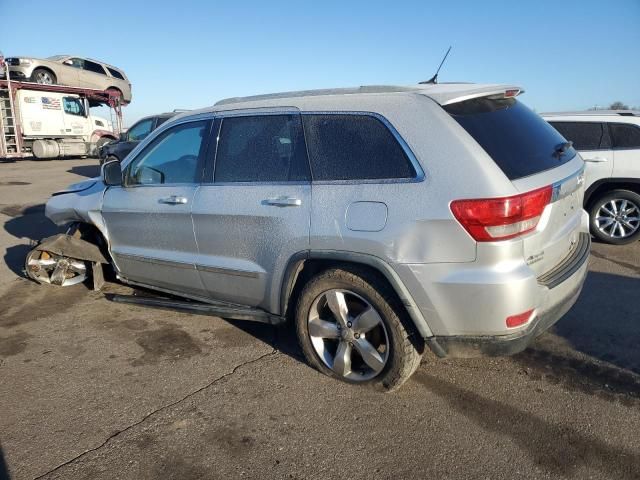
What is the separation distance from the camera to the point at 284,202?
123 inches

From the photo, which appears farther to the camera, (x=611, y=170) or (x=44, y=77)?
(x=44, y=77)

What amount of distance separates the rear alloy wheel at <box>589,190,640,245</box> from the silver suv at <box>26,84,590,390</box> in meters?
3.60

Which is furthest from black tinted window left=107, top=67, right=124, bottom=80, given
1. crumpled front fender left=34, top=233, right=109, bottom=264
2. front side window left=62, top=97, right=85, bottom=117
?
crumpled front fender left=34, top=233, right=109, bottom=264

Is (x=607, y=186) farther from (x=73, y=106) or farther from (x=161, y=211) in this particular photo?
(x=73, y=106)

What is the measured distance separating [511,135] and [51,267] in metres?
4.67

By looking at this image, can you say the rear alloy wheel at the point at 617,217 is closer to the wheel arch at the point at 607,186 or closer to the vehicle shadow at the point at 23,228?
the wheel arch at the point at 607,186

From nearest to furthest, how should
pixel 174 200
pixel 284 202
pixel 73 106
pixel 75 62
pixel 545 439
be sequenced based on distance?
1. pixel 545 439
2. pixel 284 202
3. pixel 174 200
4. pixel 73 106
5. pixel 75 62

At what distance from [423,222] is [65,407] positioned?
2.42 metres

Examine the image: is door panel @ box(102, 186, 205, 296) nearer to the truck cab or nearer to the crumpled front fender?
the crumpled front fender

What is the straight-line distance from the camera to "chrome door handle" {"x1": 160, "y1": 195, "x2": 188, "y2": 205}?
369 centimetres

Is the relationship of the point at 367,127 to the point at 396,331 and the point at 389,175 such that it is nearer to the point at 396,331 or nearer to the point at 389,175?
the point at 389,175

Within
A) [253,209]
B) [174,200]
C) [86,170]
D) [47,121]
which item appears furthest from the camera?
[47,121]

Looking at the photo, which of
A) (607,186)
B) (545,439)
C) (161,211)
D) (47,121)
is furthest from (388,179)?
(47,121)

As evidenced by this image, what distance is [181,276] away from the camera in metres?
3.91
